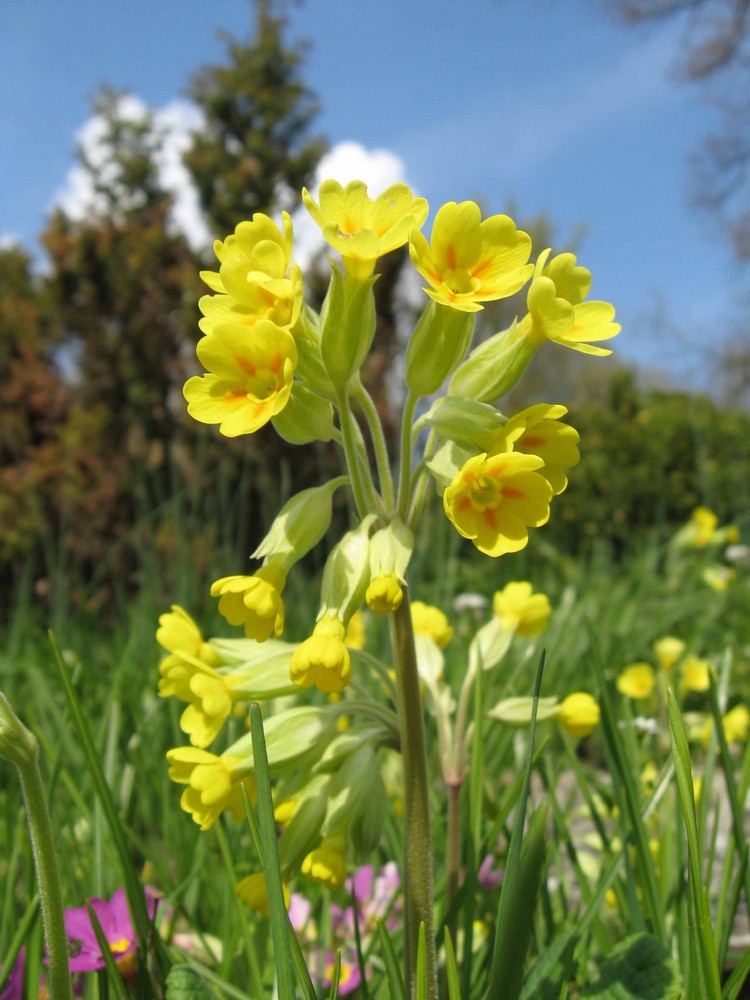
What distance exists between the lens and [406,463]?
32.0 inches

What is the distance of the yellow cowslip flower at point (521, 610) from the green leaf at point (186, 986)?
23.1 inches

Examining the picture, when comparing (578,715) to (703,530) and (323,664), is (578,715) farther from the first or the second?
(703,530)

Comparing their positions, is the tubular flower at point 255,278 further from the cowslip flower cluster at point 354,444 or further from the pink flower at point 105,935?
the pink flower at point 105,935

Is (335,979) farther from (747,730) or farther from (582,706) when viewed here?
(747,730)

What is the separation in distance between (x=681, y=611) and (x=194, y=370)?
139 inches

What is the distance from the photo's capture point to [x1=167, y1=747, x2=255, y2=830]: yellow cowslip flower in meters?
0.83

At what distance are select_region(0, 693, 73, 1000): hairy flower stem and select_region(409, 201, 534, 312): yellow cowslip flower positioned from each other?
0.50 meters

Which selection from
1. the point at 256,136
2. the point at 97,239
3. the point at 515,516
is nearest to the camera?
the point at 515,516

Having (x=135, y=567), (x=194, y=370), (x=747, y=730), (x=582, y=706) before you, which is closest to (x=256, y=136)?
(x=194, y=370)

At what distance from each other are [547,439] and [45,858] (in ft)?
1.75

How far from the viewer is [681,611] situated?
3182 mm

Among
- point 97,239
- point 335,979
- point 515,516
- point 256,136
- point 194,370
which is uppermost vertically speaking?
point 256,136

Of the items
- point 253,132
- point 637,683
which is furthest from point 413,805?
point 253,132

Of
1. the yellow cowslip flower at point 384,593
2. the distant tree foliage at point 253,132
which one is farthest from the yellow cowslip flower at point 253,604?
the distant tree foliage at point 253,132
